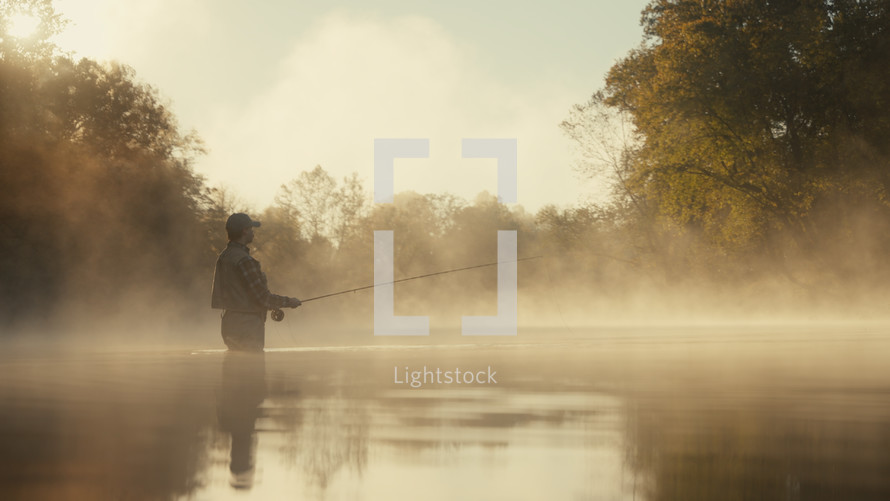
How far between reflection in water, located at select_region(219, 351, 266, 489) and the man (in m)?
0.23

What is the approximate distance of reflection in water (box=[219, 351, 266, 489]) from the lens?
641 centimetres

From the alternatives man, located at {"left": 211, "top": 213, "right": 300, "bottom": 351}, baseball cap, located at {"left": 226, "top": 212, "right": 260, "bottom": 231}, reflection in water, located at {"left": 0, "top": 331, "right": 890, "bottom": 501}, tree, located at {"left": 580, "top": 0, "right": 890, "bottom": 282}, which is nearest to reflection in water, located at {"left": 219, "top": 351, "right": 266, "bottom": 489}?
reflection in water, located at {"left": 0, "top": 331, "right": 890, "bottom": 501}

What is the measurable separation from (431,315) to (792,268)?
36020mm

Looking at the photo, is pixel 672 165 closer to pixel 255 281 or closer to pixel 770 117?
pixel 770 117

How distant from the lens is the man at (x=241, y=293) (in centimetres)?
1280

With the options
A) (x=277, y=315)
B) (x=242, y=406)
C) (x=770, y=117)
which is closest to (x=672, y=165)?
(x=770, y=117)

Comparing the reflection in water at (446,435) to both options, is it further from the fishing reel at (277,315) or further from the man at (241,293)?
the fishing reel at (277,315)

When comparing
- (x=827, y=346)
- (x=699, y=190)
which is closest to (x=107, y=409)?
(x=827, y=346)

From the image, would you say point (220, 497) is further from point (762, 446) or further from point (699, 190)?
point (699, 190)

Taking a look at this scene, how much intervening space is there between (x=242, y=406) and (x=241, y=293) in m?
3.30

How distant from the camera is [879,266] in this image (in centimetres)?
3747

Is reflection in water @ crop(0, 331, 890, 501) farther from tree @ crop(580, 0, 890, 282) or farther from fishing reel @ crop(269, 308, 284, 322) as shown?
tree @ crop(580, 0, 890, 282)

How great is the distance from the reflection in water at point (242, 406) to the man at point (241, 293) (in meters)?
0.23

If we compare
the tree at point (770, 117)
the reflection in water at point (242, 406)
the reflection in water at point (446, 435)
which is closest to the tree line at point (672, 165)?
the tree at point (770, 117)
